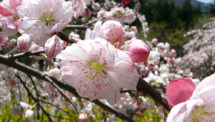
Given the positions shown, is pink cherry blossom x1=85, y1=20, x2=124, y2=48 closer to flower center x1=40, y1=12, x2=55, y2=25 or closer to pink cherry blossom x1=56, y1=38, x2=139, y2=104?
pink cherry blossom x1=56, y1=38, x2=139, y2=104

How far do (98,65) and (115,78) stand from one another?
0.22 feet

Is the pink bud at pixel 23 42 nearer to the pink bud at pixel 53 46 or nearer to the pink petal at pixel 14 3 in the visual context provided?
the pink petal at pixel 14 3

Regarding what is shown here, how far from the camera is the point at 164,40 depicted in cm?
1465

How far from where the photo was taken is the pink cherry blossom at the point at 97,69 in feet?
1.74

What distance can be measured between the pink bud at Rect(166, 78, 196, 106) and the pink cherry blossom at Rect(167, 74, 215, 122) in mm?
24

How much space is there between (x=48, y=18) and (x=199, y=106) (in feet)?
1.71

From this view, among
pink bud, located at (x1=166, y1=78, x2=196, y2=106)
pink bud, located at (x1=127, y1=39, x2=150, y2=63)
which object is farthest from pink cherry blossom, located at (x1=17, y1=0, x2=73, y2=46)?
pink bud, located at (x1=166, y1=78, x2=196, y2=106)

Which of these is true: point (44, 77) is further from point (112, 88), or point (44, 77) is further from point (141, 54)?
point (141, 54)

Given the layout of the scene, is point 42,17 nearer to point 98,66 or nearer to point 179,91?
point 98,66

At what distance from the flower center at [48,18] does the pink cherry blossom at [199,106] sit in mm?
462

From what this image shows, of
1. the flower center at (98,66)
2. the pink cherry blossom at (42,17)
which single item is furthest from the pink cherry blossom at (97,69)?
the pink cherry blossom at (42,17)

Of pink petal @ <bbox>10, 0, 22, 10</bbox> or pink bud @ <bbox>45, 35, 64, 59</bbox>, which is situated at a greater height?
pink petal @ <bbox>10, 0, 22, 10</bbox>

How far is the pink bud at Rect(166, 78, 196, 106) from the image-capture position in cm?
53

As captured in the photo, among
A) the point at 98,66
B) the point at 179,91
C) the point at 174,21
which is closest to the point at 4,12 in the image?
the point at 98,66
